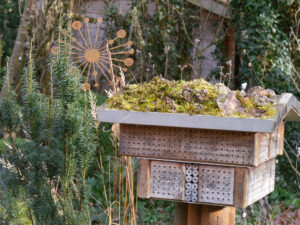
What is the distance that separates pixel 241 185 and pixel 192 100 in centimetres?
45

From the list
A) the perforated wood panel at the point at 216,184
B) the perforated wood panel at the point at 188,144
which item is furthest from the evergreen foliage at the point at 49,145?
the perforated wood panel at the point at 216,184

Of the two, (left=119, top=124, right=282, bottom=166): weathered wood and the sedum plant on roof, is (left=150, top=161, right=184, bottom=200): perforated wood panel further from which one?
the sedum plant on roof

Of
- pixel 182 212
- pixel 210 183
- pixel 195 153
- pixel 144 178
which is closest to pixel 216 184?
pixel 210 183

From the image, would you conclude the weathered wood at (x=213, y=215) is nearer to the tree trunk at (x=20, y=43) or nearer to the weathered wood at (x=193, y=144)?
the weathered wood at (x=193, y=144)

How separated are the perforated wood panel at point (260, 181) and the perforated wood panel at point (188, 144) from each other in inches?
7.3

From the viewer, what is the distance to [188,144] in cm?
223

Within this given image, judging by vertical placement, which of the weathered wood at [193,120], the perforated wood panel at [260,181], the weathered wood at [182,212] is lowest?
the weathered wood at [182,212]

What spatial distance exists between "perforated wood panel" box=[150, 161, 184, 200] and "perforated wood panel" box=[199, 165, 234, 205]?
0.10 metres

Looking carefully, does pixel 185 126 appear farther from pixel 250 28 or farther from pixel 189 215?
pixel 250 28

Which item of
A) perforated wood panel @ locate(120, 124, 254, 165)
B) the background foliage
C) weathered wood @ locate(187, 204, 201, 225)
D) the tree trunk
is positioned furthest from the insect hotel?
the tree trunk

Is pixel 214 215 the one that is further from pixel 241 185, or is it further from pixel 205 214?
pixel 241 185

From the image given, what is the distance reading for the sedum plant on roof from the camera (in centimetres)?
213

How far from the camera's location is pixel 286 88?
210 inches

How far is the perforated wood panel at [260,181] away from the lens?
2.32 metres
